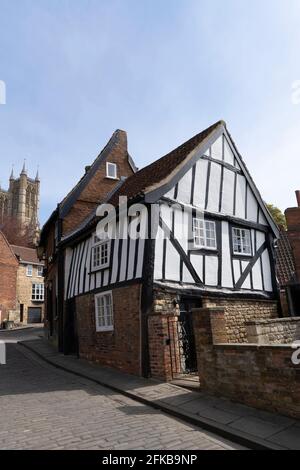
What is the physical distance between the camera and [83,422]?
5648 mm

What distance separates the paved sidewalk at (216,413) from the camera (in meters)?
4.74

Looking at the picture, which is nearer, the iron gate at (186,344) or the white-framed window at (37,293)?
the iron gate at (186,344)

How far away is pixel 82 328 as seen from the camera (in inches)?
497

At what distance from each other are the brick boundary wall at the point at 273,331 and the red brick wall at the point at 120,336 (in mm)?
2857

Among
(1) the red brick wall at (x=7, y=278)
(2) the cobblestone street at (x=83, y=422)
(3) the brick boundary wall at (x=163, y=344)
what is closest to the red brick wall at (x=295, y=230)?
(3) the brick boundary wall at (x=163, y=344)

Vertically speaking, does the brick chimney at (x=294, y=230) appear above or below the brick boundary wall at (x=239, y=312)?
above

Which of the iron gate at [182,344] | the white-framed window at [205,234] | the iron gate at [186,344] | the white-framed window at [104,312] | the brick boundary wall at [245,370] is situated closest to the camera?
the brick boundary wall at [245,370]

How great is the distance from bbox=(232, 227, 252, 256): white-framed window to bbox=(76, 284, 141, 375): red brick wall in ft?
14.1

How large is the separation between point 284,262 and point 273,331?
7.44 meters

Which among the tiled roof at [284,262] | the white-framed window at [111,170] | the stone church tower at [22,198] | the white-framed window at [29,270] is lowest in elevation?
the tiled roof at [284,262]

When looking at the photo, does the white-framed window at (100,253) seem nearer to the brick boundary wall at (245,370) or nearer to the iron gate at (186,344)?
the iron gate at (186,344)

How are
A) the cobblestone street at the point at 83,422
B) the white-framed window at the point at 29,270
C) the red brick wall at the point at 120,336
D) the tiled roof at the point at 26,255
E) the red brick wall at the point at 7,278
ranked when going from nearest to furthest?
1. the cobblestone street at the point at 83,422
2. the red brick wall at the point at 120,336
3. the red brick wall at the point at 7,278
4. the white-framed window at the point at 29,270
5. the tiled roof at the point at 26,255

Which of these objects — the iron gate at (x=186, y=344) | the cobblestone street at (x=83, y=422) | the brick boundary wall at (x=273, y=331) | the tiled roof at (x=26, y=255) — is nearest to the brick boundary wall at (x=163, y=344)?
the iron gate at (x=186, y=344)

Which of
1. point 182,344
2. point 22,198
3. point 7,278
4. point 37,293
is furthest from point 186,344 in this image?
point 22,198
